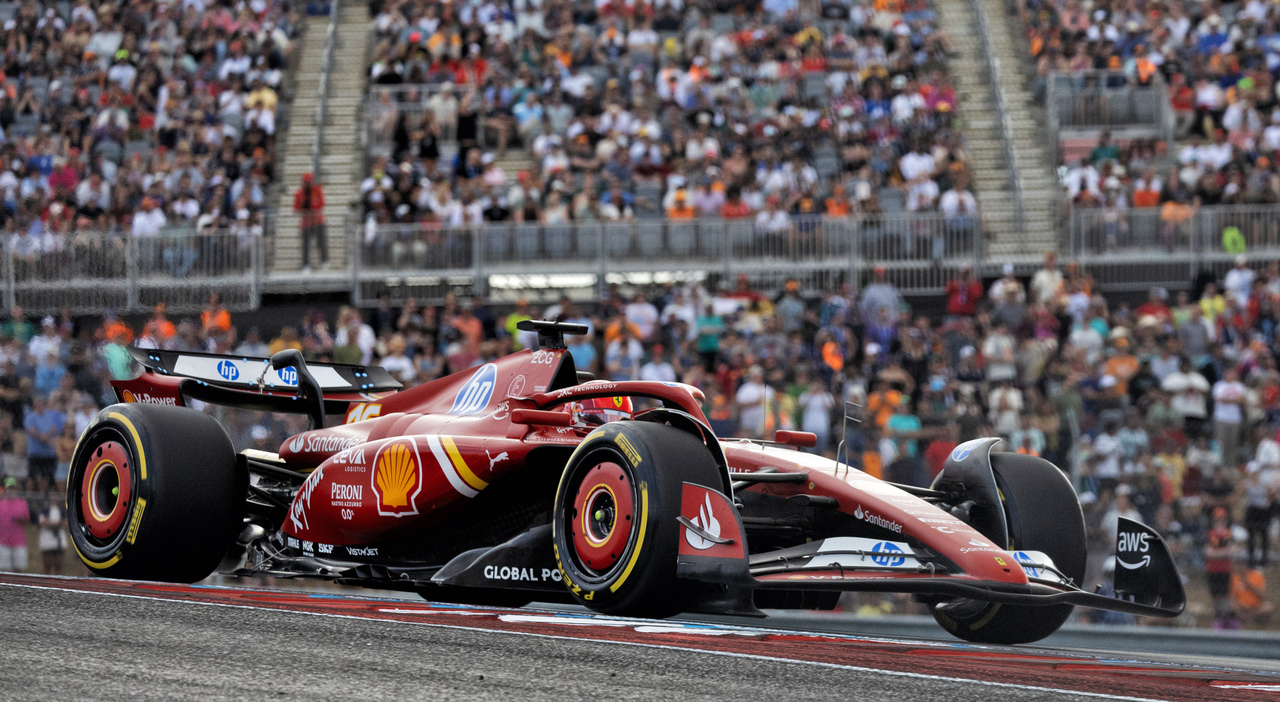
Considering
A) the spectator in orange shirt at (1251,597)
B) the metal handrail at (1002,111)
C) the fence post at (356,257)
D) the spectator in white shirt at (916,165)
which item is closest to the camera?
the spectator in orange shirt at (1251,597)

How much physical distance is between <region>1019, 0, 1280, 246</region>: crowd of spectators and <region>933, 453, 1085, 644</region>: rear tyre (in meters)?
10.6

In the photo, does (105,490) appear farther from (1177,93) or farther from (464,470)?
(1177,93)

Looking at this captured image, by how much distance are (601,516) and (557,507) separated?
0.25 m

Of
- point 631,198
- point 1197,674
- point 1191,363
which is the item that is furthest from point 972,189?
point 1197,674

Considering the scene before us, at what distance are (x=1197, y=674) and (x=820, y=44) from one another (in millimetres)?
15691

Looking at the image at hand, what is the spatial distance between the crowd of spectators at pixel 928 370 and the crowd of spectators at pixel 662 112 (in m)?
1.54

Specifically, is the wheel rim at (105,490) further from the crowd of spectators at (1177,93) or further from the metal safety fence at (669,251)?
the crowd of spectators at (1177,93)

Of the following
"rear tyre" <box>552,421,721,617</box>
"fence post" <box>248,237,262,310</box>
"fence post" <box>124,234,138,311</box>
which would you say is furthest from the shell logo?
"fence post" <box>124,234,138,311</box>

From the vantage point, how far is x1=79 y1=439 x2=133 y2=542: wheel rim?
7918 millimetres

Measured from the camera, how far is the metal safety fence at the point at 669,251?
17453 mm

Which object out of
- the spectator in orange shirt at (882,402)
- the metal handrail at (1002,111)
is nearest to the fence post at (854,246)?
the metal handrail at (1002,111)

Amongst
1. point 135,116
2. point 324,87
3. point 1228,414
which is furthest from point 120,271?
point 1228,414

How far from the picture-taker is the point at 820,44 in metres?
20.4

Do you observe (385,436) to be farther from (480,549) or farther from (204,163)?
(204,163)
